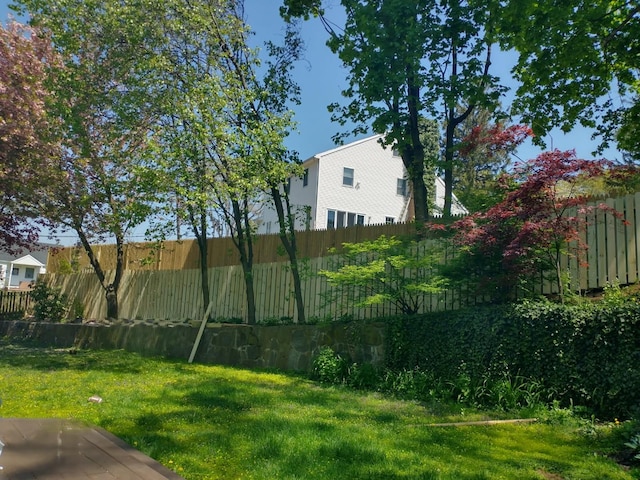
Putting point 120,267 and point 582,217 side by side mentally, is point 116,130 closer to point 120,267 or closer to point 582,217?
point 120,267

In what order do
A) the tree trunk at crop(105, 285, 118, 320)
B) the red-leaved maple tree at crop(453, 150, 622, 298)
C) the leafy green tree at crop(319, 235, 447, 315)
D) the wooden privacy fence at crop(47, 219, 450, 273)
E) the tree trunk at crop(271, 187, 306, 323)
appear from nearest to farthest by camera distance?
the red-leaved maple tree at crop(453, 150, 622, 298) → the leafy green tree at crop(319, 235, 447, 315) → the wooden privacy fence at crop(47, 219, 450, 273) → the tree trunk at crop(271, 187, 306, 323) → the tree trunk at crop(105, 285, 118, 320)

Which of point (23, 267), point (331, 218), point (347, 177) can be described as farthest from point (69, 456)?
point (23, 267)

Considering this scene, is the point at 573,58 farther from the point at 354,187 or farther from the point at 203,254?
the point at 354,187

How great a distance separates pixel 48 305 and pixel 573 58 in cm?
1717

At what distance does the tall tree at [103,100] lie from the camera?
11.3 metres

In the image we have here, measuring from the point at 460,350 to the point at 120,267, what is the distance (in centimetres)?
1168

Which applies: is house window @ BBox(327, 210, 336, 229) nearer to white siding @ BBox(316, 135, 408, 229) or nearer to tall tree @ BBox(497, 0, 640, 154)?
white siding @ BBox(316, 135, 408, 229)

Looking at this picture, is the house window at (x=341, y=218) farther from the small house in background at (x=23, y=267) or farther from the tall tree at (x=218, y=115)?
the small house in background at (x=23, y=267)

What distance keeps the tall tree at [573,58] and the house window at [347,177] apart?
60.8 ft

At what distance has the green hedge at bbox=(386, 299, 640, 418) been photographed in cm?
605

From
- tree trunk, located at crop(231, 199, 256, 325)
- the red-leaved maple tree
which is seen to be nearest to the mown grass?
the red-leaved maple tree

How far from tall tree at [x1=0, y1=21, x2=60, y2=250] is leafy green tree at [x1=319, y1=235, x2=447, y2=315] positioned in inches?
351

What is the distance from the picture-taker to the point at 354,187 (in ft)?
91.6

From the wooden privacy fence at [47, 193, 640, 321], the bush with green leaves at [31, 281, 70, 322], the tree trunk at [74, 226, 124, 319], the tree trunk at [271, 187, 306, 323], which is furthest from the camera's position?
the bush with green leaves at [31, 281, 70, 322]
